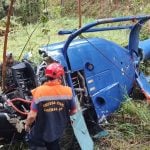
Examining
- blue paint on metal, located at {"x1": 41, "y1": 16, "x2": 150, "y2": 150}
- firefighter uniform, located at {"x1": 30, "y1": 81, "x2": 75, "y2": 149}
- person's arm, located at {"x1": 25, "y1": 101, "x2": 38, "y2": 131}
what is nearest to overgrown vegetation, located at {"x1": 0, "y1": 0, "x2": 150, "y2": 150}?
blue paint on metal, located at {"x1": 41, "y1": 16, "x2": 150, "y2": 150}

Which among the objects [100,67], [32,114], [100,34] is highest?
[100,67]

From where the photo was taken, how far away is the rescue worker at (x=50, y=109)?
517 cm

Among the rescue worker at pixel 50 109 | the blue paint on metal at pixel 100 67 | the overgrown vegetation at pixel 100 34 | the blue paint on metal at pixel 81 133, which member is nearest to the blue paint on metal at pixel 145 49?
the overgrown vegetation at pixel 100 34

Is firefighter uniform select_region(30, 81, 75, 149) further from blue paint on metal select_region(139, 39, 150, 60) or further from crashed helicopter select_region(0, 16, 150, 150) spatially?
blue paint on metal select_region(139, 39, 150, 60)

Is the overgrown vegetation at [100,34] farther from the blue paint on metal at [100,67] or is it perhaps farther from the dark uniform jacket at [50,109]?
the dark uniform jacket at [50,109]

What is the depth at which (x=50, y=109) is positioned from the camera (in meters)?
5.18

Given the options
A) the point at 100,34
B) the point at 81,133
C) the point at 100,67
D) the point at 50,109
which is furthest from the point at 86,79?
the point at 100,34

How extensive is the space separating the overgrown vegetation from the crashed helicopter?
28 cm

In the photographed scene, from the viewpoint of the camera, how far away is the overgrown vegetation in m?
6.44

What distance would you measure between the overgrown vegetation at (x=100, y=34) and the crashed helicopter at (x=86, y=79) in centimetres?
28

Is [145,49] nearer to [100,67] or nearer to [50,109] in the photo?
[100,67]

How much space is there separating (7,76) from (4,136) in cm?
81

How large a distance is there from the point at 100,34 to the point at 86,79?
564 centimetres

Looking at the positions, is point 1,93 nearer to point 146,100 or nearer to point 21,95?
point 21,95
